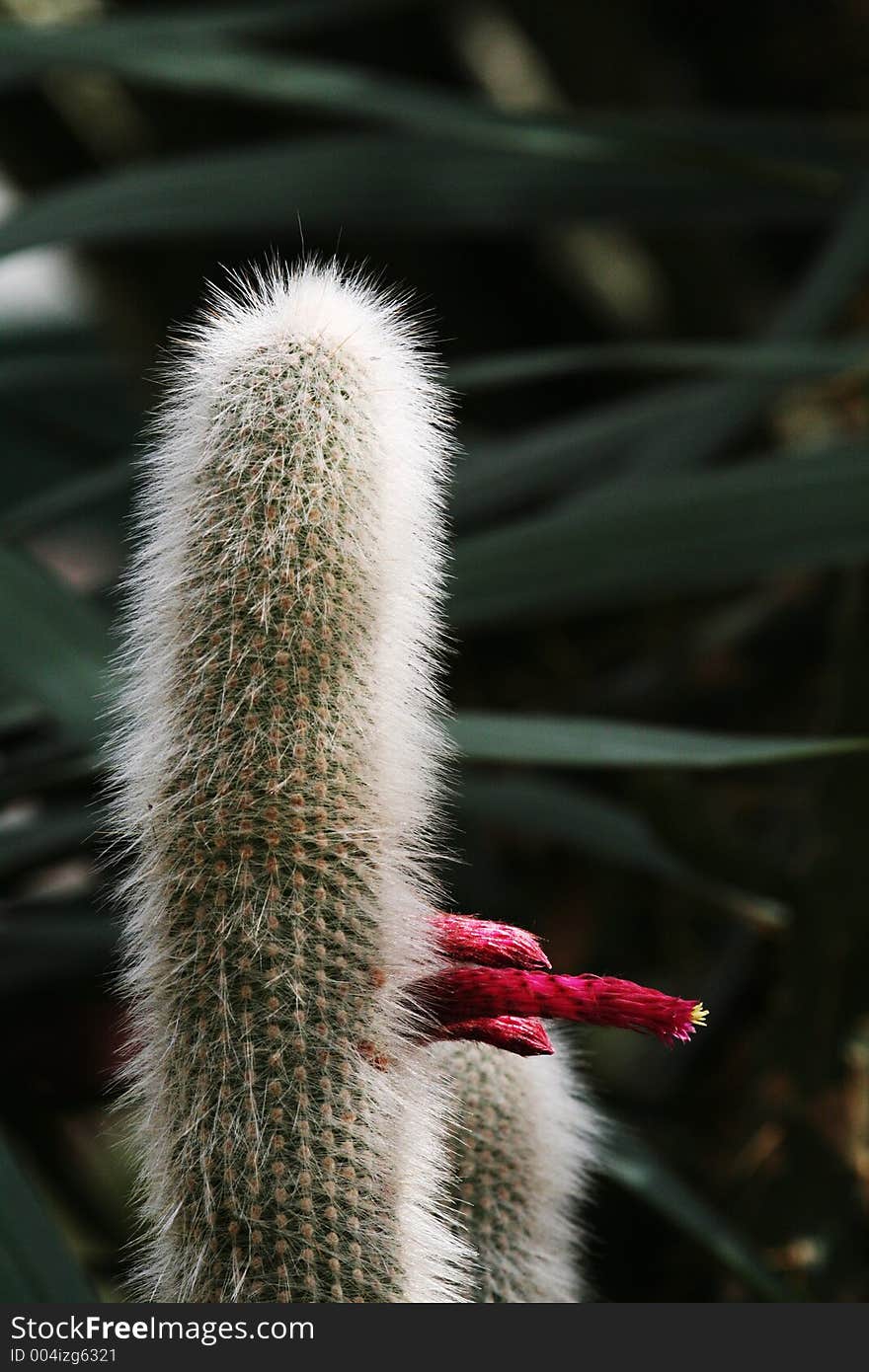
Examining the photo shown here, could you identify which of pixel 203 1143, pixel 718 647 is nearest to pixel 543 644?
pixel 718 647

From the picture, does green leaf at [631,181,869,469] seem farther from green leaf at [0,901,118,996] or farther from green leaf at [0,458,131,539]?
green leaf at [0,901,118,996]

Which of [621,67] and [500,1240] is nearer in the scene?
[500,1240]

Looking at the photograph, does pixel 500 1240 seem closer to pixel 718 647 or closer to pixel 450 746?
pixel 450 746

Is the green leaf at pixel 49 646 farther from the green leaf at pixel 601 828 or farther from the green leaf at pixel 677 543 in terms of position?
the green leaf at pixel 601 828

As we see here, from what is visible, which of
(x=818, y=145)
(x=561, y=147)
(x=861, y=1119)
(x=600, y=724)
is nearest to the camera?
(x=600, y=724)

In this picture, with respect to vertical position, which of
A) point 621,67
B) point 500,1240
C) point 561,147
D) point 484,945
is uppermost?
point 621,67

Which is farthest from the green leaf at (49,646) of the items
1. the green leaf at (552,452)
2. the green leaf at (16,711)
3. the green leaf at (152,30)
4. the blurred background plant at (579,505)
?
the green leaf at (152,30)

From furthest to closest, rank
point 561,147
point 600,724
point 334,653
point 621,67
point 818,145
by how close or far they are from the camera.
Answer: point 621,67, point 818,145, point 561,147, point 600,724, point 334,653
